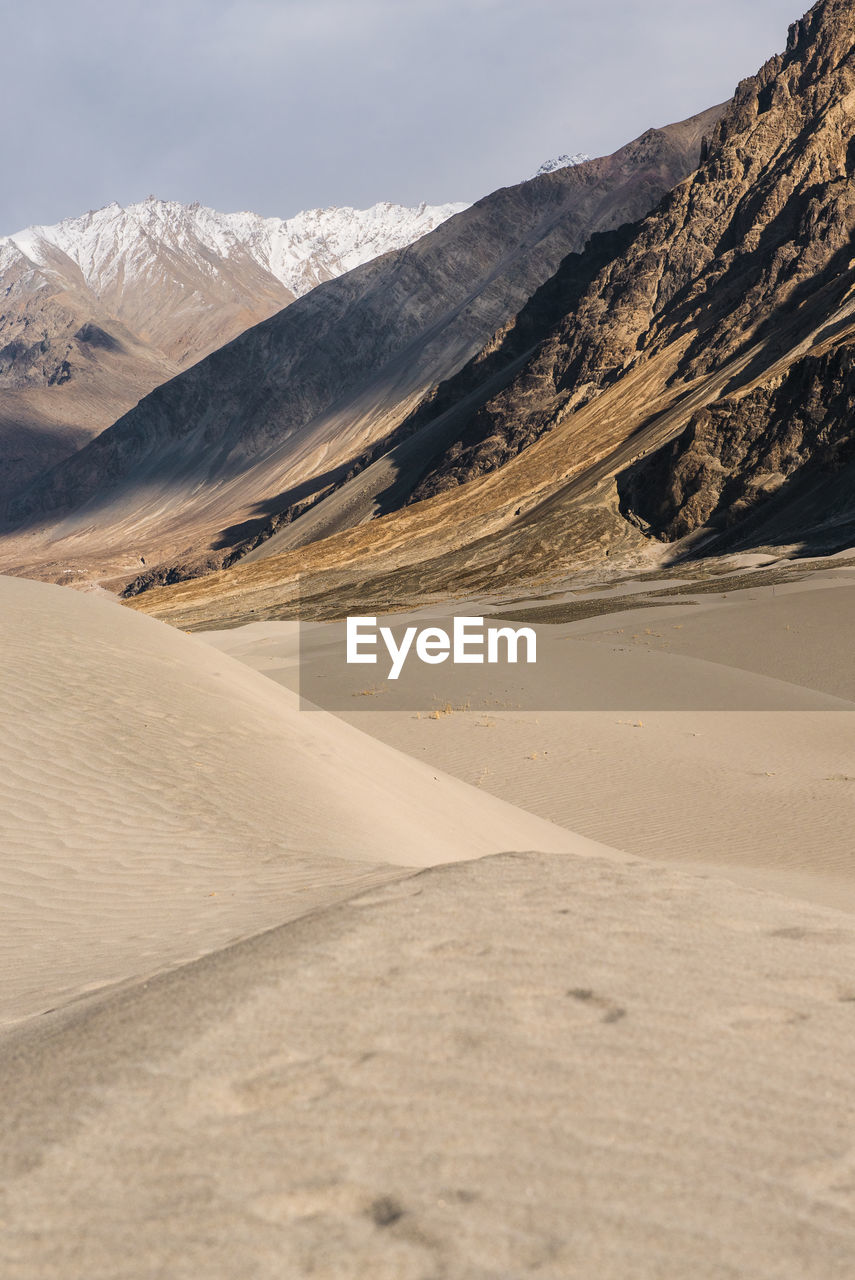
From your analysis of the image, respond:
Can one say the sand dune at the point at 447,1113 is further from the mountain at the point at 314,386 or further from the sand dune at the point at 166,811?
the mountain at the point at 314,386

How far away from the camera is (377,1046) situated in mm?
2666

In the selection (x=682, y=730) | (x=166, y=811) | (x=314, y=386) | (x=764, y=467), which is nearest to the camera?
(x=166, y=811)

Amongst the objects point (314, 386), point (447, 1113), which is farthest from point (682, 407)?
point (314, 386)

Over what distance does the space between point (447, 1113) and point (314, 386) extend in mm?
A: 130988

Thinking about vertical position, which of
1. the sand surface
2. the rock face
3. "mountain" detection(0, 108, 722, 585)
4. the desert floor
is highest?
"mountain" detection(0, 108, 722, 585)

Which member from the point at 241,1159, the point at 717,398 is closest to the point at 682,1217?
the point at 241,1159

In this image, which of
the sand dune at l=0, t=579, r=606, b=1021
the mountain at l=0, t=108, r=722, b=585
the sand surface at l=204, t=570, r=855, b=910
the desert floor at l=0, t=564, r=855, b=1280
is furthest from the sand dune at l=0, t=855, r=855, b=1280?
the mountain at l=0, t=108, r=722, b=585

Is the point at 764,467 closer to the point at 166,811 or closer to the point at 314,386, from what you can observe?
the point at 166,811

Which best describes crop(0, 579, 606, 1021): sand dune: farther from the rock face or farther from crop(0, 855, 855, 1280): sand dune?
the rock face

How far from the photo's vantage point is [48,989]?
12.6 ft

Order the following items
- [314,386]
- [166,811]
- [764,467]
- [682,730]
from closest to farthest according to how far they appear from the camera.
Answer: [166,811]
[682,730]
[764,467]
[314,386]

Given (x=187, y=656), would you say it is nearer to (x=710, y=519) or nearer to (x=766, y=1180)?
(x=766, y=1180)

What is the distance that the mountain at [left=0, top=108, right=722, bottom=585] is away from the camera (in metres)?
110

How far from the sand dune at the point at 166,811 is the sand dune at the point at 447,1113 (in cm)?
104
